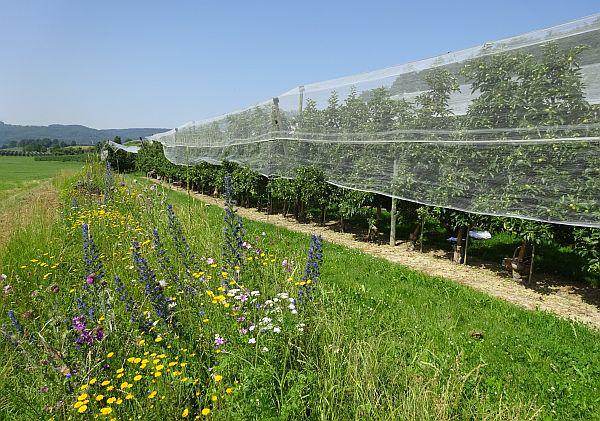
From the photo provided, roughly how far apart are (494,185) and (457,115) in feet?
3.46

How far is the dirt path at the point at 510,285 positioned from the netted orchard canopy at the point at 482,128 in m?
0.85

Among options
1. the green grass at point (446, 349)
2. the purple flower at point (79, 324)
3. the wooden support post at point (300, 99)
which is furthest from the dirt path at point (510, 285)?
the purple flower at point (79, 324)

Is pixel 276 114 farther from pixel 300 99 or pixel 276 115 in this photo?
pixel 300 99

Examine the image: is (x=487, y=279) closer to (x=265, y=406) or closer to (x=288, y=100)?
(x=265, y=406)

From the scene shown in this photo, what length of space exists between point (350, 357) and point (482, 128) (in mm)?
3586

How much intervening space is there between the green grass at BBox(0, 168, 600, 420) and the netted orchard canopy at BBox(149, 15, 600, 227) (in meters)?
1.25

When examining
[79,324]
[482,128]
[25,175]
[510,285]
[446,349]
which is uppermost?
[482,128]

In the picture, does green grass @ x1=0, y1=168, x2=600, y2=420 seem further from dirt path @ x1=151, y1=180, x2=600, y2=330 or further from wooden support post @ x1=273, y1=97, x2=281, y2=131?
wooden support post @ x1=273, y1=97, x2=281, y2=131

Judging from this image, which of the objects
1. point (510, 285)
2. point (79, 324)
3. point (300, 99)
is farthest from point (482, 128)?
point (300, 99)

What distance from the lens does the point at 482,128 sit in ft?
15.1

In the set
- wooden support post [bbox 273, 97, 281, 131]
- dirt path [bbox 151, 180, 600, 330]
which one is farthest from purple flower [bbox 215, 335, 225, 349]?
wooden support post [bbox 273, 97, 281, 131]

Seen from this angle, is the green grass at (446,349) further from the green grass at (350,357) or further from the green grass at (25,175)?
the green grass at (25,175)

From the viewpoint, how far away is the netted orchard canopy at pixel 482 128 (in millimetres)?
3807

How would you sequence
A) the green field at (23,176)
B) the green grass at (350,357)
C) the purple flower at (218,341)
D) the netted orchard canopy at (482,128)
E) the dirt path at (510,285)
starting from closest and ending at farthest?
the green grass at (350,357) < the purple flower at (218,341) < the netted orchard canopy at (482,128) < the dirt path at (510,285) < the green field at (23,176)
